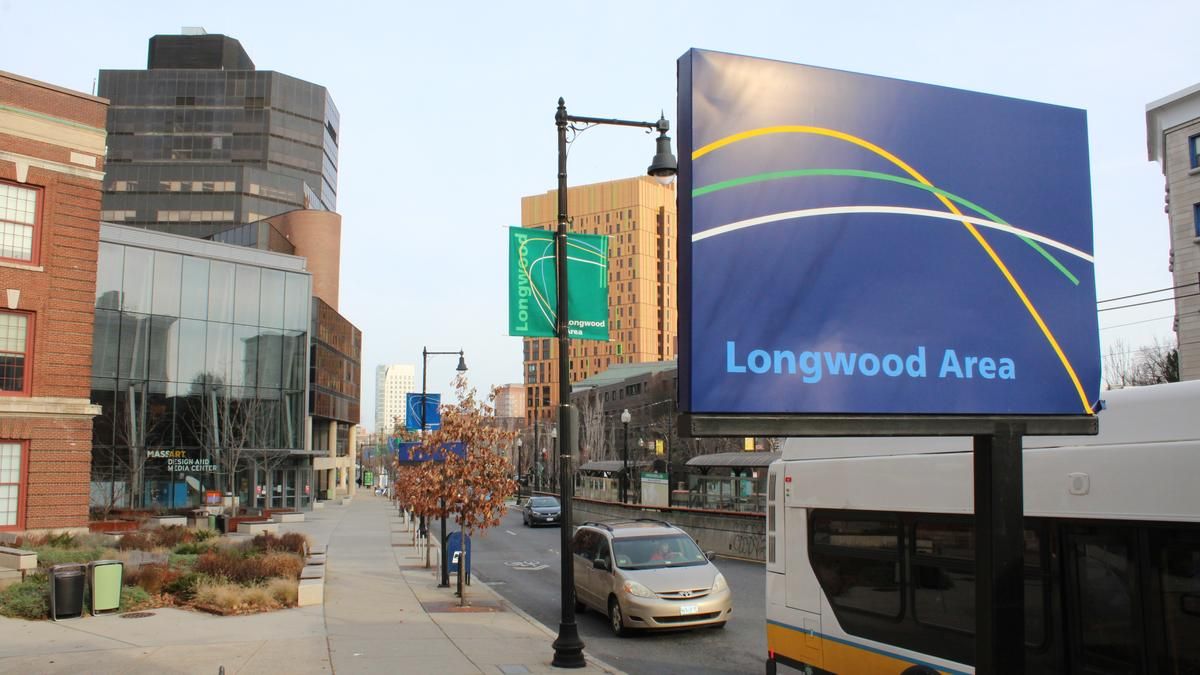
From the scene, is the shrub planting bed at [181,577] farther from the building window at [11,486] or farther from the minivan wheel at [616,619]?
the minivan wheel at [616,619]

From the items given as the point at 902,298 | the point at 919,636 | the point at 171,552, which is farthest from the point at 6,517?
the point at 902,298

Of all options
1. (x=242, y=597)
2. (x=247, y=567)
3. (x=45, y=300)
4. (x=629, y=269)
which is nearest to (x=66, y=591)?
(x=242, y=597)

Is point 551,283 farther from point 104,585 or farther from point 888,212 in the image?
point 104,585

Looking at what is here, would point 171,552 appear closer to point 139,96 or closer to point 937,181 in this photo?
point 937,181

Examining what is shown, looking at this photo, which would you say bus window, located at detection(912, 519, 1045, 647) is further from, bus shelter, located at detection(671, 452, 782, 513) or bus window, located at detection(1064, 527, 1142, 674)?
bus shelter, located at detection(671, 452, 782, 513)

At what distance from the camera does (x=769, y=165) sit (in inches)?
159

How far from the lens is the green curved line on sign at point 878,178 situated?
3928 millimetres

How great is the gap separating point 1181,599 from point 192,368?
160 feet

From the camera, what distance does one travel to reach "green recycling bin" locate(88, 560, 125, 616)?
14547mm

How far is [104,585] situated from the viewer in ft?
48.2

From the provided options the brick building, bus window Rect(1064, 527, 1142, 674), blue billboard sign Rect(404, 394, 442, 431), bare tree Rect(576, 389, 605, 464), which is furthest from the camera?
bare tree Rect(576, 389, 605, 464)

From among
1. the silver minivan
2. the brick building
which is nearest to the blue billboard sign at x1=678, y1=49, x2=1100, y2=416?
the silver minivan

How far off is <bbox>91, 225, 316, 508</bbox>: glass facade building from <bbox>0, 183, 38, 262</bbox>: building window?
62.7 feet

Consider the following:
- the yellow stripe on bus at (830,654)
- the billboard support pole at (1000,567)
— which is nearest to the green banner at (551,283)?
the yellow stripe on bus at (830,654)
